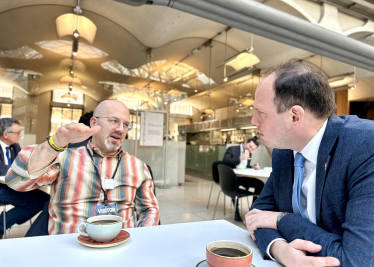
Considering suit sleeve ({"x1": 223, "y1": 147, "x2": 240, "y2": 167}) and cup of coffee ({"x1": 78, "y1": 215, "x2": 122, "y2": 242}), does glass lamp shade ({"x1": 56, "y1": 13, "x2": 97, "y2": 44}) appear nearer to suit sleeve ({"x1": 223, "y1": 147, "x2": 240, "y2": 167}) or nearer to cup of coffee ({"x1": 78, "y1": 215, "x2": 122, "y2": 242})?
suit sleeve ({"x1": 223, "y1": 147, "x2": 240, "y2": 167})

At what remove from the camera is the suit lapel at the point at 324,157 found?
83 cm

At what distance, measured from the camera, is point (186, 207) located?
16.4 feet

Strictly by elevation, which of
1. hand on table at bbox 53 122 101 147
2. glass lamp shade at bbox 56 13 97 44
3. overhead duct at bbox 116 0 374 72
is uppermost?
glass lamp shade at bbox 56 13 97 44

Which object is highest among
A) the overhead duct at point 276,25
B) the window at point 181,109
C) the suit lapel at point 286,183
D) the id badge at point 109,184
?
the overhead duct at point 276,25

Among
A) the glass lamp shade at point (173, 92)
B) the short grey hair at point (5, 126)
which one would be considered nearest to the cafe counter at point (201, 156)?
the glass lamp shade at point (173, 92)

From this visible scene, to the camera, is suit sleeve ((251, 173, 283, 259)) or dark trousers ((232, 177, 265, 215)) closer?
suit sleeve ((251, 173, 283, 259))

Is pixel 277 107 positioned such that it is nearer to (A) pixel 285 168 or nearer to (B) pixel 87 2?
(A) pixel 285 168

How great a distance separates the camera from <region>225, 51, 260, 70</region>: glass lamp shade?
22.5 feet

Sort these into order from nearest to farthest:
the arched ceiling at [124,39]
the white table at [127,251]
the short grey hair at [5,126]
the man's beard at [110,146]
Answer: the white table at [127,251], the man's beard at [110,146], the short grey hair at [5,126], the arched ceiling at [124,39]

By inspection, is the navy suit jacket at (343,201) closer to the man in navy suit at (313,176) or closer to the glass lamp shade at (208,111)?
the man in navy suit at (313,176)

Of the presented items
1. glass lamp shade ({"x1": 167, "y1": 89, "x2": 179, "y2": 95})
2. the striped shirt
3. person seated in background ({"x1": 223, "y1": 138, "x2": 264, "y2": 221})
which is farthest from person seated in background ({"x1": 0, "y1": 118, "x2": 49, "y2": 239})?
glass lamp shade ({"x1": 167, "y1": 89, "x2": 179, "y2": 95})

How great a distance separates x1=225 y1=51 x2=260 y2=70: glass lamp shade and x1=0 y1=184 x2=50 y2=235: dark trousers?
231 inches

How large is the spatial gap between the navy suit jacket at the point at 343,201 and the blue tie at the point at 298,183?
0.08 m

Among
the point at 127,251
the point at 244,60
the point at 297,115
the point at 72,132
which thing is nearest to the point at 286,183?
the point at 297,115
